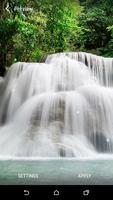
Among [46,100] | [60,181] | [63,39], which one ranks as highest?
[60,181]

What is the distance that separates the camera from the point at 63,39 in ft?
46.8

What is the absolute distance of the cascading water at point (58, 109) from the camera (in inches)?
265

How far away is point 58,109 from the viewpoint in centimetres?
773

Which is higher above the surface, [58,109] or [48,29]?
[58,109]

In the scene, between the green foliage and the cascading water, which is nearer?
the cascading water

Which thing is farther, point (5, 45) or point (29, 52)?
point (29, 52)

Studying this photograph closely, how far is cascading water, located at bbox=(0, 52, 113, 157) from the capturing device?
22.1 feet

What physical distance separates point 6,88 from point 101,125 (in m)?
2.99

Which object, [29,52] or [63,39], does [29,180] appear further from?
[63,39]

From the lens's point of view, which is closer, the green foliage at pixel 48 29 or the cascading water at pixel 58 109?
the cascading water at pixel 58 109

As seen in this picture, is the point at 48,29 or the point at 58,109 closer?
the point at 58,109

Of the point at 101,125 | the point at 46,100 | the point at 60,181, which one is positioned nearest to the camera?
the point at 60,181
